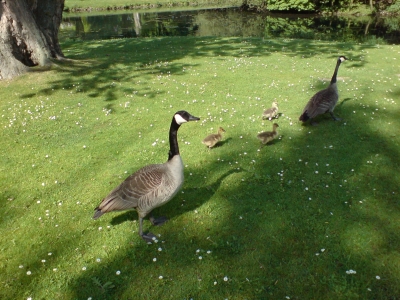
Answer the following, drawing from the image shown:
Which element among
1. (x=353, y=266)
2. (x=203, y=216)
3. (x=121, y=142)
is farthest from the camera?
(x=121, y=142)

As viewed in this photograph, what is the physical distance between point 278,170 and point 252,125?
2.72m

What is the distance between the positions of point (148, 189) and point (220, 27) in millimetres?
37448

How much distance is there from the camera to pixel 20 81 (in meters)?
13.8

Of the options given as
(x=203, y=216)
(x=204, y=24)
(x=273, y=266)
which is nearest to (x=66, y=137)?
(x=203, y=216)

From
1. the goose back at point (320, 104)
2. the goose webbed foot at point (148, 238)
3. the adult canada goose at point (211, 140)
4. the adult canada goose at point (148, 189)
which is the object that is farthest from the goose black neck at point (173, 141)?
the goose back at point (320, 104)

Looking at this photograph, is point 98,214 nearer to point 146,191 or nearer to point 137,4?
point 146,191

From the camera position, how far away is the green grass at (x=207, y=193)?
4.87 m

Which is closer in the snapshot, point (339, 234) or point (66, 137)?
point (339, 234)

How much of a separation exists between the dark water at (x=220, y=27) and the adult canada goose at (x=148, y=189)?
27520mm

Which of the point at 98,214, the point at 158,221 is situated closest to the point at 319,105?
the point at 158,221

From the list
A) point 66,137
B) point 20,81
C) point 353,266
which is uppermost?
point 20,81

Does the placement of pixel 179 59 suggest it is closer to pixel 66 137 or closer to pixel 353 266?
pixel 66 137

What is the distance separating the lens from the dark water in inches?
1225

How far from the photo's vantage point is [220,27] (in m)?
38.9
